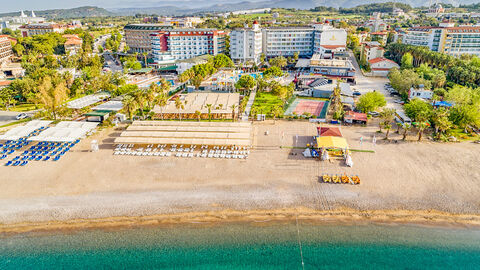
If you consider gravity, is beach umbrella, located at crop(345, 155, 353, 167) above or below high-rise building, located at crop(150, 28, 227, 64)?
below

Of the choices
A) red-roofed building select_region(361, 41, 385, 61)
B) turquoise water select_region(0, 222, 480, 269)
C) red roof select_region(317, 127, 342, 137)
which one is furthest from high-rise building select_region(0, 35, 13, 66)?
red-roofed building select_region(361, 41, 385, 61)

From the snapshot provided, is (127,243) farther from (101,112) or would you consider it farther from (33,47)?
(33,47)

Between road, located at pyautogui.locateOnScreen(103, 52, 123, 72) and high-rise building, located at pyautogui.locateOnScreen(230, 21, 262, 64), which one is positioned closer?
high-rise building, located at pyautogui.locateOnScreen(230, 21, 262, 64)

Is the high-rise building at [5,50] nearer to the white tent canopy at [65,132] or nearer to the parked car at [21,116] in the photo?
the parked car at [21,116]

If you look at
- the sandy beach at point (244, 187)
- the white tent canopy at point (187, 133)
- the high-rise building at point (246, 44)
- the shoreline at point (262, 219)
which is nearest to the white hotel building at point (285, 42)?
the high-rise building at point (246, 44)

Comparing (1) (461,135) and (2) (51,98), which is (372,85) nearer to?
(1) (461,135)

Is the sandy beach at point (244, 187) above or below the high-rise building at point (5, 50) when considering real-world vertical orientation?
below

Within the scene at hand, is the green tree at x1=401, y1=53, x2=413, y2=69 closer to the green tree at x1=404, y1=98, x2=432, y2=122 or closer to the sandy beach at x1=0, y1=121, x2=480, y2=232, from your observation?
the green tree at x1=404, y1=98, x2=432, y2=122

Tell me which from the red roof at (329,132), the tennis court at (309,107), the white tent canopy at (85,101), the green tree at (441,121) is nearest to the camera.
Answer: the green tree at (441,121)
